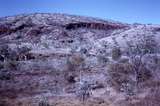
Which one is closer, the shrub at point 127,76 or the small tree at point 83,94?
the small tree at point 83,94

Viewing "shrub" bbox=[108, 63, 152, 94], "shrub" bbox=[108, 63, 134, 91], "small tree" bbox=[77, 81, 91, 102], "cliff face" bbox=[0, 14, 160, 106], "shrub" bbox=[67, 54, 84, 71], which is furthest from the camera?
"shrub" bbox=[67, 54, 84, 71]

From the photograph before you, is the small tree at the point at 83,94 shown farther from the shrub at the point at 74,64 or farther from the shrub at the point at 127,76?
the shrub at the point at 74,64

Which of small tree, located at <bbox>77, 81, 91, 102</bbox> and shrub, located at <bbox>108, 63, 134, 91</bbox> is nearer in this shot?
small tree, located at <bbox>77, 81, 91, 102</bbox>

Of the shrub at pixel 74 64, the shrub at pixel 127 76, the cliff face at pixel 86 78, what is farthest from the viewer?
the shrub at pixel 74 64

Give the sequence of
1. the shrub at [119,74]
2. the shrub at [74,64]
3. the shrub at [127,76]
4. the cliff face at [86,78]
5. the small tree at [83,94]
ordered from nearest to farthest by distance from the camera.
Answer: the cliff face at [86,78] → the small tree at [83,94] → the shrub at [127,76] → the shrub at [119,74] → the shrub at [74,64]

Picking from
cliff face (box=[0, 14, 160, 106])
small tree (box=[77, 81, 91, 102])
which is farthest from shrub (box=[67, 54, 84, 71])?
small tree (box=[77, 81, 91, 102])

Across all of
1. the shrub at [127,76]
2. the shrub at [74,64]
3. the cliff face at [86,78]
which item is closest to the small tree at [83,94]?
the cliff face at [86,78]

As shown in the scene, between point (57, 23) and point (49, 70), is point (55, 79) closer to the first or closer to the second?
point (49, 70)

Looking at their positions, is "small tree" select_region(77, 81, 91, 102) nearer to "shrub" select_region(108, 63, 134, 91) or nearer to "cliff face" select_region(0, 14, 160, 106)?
"cliff face" select_region(0, 14, 160, 106)

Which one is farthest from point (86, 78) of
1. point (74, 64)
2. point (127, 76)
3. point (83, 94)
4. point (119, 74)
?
point (83, 94)

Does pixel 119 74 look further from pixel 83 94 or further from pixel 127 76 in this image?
pixel 83 94

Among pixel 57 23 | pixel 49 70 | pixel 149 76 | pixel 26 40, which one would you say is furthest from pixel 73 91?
pixel 57 23

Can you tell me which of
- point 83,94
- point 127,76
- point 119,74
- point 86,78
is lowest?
point 83,94

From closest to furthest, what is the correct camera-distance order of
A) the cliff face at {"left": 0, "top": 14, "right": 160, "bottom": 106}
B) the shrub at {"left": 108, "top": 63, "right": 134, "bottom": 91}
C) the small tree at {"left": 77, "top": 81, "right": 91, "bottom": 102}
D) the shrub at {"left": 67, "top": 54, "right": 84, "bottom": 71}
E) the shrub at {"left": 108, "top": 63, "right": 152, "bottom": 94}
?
the cliff face at {"left": 0, "top": 14, "right": 160, "bottom": 106} < the small tree at {"left": 77, "top": 81, "right": 91, "bottom": 102} < the shrub at {"left": 108, "top": 63, "right": 152, "bottom": 94} < the shrub at {"left": 108, "top": 63, "right": 134, "bottom": 91} < the shrub at {"left": 67, "top": 54, "right": 84, "bottom": 71}
